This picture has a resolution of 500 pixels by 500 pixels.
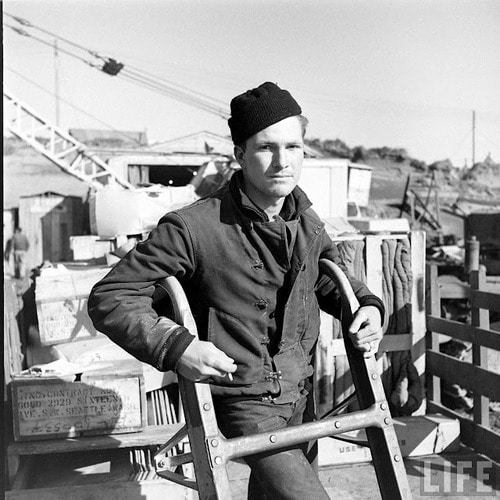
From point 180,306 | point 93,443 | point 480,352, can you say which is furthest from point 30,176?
point 180,306

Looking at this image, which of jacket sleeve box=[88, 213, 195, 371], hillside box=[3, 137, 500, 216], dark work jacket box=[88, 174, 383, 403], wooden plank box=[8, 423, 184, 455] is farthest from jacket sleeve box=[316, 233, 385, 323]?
hillside box=[3, 137, 500, 216]

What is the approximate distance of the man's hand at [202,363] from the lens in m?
1.86

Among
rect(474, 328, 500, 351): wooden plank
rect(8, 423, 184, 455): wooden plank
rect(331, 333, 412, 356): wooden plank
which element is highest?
rect(474, 328, 500, 351): wooden plank

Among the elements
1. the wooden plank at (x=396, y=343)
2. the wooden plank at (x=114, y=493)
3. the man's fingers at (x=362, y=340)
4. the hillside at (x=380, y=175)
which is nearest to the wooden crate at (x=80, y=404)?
the wooden plank at (x=114, y=493)

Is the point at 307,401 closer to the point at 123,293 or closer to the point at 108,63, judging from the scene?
the point at 123,293

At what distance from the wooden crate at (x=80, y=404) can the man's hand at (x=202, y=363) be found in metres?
1.97

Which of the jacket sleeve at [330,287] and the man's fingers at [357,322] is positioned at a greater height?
the jacket sleeve at [330,287]

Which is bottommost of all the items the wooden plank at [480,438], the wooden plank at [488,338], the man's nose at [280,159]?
the wooden plank at [480,438]

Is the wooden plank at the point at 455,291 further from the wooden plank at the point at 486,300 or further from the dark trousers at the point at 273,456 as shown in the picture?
the dark trousers at the point at 273,456

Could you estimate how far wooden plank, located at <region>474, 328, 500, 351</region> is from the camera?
4.18 meters

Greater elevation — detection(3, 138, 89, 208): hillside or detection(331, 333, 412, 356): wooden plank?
detection(3, 138, 89, 208): hillside

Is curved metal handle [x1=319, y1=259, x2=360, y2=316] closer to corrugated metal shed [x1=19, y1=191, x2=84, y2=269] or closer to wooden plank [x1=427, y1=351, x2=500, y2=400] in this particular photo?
wooden plank [x1=427, y1=351, x2=500, y2=400]

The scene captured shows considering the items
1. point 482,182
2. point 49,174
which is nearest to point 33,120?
point 49,174

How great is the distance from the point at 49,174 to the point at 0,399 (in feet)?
103
